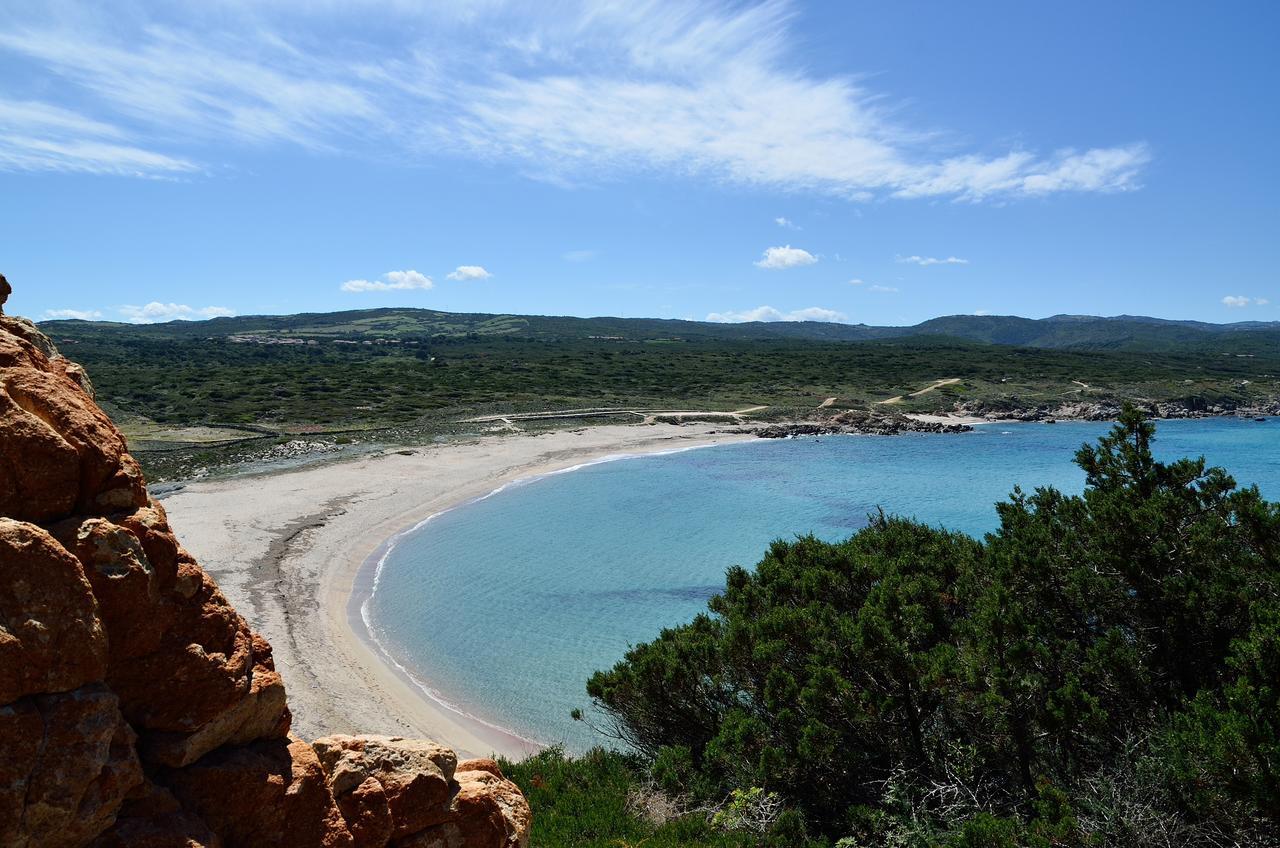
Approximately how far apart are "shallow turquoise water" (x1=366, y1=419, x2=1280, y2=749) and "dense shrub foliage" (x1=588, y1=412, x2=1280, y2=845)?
7105 mm

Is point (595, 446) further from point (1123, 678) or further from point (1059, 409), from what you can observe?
point (1059, 409)

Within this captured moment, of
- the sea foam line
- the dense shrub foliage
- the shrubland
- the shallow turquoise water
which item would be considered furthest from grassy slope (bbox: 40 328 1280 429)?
the dense shrub foliage

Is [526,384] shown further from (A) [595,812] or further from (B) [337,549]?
(A) [595,812]

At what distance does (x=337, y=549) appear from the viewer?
27.8m

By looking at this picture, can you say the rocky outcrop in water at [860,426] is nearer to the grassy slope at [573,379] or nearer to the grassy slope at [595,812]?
the grassy slope at [573,379]

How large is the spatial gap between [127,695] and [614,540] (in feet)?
90.2

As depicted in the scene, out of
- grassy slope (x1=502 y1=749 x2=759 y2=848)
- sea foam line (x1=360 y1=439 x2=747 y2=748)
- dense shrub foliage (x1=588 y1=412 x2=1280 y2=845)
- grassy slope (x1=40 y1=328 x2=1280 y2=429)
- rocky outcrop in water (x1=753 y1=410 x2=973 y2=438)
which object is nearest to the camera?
dense shrub foliage (x1=588 y1=412 x2=1280 y2=845)

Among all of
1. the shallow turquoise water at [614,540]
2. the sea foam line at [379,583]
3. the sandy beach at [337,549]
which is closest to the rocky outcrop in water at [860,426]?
the shallow turquoise water at [614,540]

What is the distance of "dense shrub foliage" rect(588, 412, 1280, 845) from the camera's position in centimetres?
655

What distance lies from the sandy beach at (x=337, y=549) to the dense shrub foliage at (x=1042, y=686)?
7.08 meters

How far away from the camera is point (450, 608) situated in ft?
75.4

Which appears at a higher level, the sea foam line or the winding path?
the winding path

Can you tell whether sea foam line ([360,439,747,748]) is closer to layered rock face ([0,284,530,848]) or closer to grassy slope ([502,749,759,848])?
grassy slope ([502,749,759,848])

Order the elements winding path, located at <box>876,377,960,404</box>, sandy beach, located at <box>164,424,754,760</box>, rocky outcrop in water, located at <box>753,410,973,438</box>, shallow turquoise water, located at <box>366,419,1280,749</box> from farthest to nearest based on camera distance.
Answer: winding path, located at <box>876,377,960,404</box> < rocky outcrop in water, located at <box>753,410,973,438</box> < shallow turquoise water, located at <box>366,419,1280,749</box> < sandy beach, located at <box>164,424,754,760</box>
